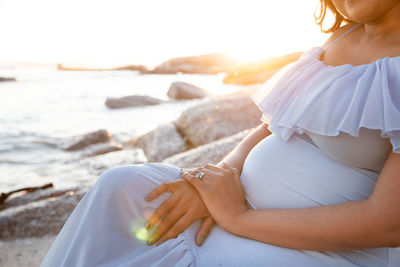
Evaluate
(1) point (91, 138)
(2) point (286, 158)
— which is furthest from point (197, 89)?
(2) point (286, 158)

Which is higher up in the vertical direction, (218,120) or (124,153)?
(218,120)

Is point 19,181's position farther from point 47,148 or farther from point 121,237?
point 121,237

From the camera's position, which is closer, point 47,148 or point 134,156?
point 134,156

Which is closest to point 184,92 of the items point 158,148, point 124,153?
point 124,153

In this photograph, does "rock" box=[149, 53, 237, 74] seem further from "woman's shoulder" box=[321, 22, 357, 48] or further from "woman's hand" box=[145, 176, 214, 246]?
"woman's hand" box=[145, 176, 214, 246]

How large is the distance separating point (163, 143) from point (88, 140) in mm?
1956

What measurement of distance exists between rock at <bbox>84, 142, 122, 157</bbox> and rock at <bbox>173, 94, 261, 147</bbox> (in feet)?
4.43

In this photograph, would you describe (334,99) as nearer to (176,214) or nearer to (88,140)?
(176,214)

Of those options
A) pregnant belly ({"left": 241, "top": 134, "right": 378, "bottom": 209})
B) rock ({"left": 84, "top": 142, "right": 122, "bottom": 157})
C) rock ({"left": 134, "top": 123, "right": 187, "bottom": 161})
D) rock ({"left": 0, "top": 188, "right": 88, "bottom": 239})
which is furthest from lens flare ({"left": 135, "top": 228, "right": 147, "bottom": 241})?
rock ({"left": 84, "top": 142, "right": 122, "bottom": 157})

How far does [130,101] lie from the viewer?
1025cm

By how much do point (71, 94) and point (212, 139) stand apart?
35.5 feet

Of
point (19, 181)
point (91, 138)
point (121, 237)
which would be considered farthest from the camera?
point (91, 138)

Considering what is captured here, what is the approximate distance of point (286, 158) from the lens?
1212 mm

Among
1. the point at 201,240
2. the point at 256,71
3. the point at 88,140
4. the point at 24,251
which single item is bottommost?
the point at 256,71
